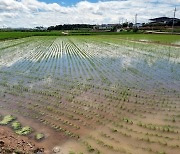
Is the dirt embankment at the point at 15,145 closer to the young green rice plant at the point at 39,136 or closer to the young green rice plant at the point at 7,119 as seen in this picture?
the young green rice plant at the point at 39,136

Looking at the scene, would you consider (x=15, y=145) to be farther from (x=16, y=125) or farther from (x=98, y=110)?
(x=98, y=110)

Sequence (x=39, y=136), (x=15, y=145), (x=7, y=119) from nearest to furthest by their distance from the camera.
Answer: (x=15, y=145)
(x=39, y=136)
(x=7, y=119)

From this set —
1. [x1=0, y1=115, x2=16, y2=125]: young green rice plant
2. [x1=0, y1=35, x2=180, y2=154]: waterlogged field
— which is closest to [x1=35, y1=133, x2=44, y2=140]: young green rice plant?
[x1=0, y1=35, x2=180, y2=154]: waterlogged field

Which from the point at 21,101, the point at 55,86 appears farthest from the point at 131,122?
the point at 55,86

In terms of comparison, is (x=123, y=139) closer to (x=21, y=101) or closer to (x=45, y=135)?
(x=45, y=135)

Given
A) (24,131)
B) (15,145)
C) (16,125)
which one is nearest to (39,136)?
(24,131)

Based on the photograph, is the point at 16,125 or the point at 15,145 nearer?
the point at 15,145

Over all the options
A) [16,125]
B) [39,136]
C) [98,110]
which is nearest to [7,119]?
[16,125]

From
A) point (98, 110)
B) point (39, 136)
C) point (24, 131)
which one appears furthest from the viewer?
point (98, 110)

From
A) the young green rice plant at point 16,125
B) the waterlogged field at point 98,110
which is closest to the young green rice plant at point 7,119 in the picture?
the waterlogged field at point 98,110
